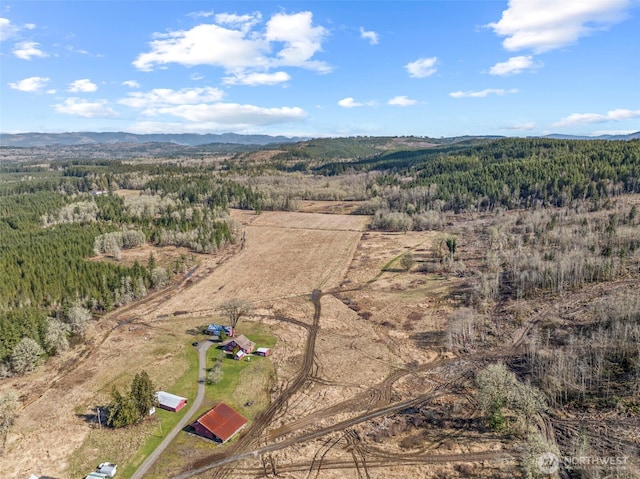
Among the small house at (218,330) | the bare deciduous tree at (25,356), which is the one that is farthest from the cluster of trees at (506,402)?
the bare deciduous tree at (25,356)

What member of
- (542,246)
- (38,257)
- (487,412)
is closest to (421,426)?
(487,412)

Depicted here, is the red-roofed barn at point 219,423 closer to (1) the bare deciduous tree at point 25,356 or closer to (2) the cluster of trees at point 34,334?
(1) the bare deciduous tree at point 25,356

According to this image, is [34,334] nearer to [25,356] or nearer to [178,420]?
[25,356]

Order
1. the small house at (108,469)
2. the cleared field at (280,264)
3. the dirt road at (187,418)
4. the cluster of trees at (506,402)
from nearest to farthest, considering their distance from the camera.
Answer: the small house at (108,469) → the dirt road at (187,418) → the cluster of trees at (506,402) → the cleared field at (280,264)

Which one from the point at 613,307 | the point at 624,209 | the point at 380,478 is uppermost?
the point at 624,209

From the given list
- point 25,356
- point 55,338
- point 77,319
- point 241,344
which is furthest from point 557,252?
point 25,356

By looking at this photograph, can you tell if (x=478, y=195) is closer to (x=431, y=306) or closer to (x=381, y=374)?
(x=431, y=306)

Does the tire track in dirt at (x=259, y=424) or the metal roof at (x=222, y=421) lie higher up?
the metal roof at (x=222, y=421)
